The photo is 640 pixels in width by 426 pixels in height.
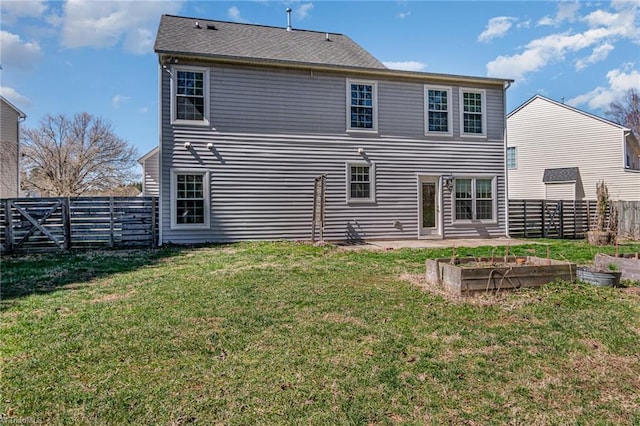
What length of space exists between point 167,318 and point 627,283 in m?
6.25

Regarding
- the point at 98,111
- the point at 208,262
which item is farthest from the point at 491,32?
the point at 98,111

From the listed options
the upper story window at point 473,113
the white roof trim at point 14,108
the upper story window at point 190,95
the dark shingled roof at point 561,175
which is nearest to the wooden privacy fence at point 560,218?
the upper story window at point 473,113

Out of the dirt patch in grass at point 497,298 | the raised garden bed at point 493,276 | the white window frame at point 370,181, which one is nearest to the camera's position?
the dirt patch in grass at point 497,298

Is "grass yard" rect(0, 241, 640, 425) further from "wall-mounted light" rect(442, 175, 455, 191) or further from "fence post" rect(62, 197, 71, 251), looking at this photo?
"wall-mounted light" rect(442, 175, 455, 191)

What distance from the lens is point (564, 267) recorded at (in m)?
5.23

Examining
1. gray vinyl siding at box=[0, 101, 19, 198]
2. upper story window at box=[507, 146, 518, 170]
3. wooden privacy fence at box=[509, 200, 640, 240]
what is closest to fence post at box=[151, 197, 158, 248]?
wooden privacy fence at box=[509, 200, 640, 240]

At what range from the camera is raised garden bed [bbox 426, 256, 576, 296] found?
15.5 feet

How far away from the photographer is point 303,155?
11594mm

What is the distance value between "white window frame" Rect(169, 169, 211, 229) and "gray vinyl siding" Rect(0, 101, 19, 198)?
12.6m

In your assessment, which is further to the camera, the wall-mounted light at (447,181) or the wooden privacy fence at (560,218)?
the wooden privacy fence at (560,218)

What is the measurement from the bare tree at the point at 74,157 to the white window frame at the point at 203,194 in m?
19.0

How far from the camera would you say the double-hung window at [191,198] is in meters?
10.6

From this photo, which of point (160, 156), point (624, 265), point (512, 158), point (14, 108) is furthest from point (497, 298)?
point (14, 108)

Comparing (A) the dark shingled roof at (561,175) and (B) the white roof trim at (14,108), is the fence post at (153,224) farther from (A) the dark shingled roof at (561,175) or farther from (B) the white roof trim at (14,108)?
(A) the dark shingled roof at (561,175)
